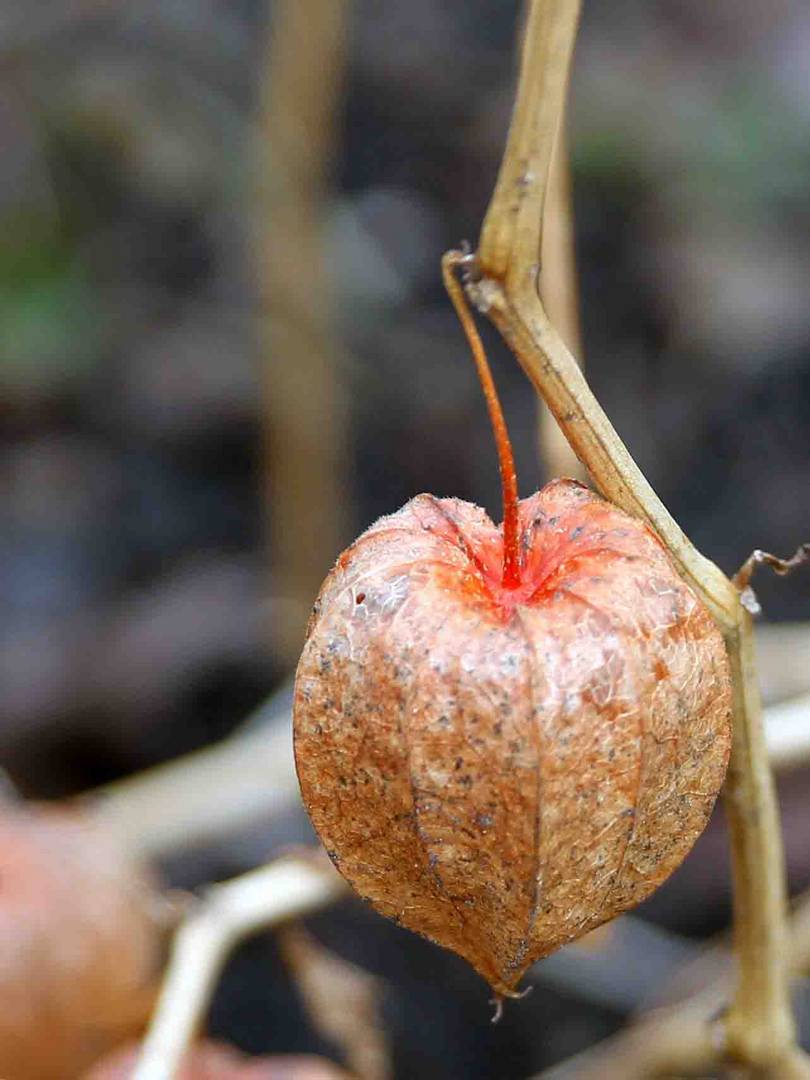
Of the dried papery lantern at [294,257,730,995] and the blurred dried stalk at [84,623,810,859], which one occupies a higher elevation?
the dried papery lantern at [294,257,730,995]

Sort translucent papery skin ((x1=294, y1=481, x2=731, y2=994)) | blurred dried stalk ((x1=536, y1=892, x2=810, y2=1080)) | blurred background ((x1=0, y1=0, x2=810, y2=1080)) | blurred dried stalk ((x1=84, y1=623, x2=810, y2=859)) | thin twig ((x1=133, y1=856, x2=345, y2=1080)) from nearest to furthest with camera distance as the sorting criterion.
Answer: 1. translucent papery skin ((x1=294, y1=481, x2=731, y2=994))
2. thin twig ((x1=133, y1=856, x2=345, y2=1080))
3. blurred dried stalk ((x1=536, y1=892, x2=810, y2=1080))
4. blurred dried stalk ((x1=84, y1=623, x2=810, y2=859))
5. blurred background ((x1=0, y1=0, x2=810, y2=1080))

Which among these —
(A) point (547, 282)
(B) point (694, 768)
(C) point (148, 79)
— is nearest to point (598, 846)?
(B) point (694, 768)

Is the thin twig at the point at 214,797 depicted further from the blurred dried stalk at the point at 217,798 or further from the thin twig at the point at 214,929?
the thin twig at the point at 214,929

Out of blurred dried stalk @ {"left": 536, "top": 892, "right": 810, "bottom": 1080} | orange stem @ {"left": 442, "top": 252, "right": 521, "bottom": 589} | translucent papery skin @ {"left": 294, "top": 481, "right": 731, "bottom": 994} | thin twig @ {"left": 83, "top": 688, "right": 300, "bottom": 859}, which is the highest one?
orange stem @ {"left": 442, "top": 252, "right": 521, "bottom": 589}

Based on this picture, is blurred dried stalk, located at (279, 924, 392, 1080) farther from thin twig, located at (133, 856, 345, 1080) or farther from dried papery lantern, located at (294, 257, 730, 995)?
dried papery lantern, located at (294, 257, 730, 995)

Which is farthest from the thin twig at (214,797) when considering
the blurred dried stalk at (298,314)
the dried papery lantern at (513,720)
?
the dried papery lantern at (513,720)

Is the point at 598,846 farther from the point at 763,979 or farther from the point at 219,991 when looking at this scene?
the point at 219,991

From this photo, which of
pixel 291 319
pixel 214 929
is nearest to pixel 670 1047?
pixel 214 929

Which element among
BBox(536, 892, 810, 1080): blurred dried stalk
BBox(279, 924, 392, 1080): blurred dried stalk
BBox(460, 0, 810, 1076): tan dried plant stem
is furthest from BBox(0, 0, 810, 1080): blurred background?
BBox(460, 0, 810, 1076): tan dried plant stem
